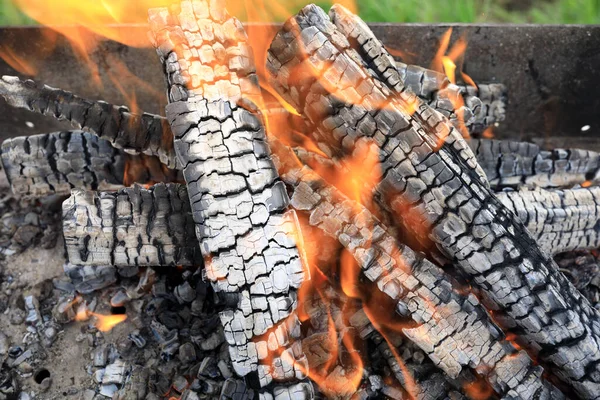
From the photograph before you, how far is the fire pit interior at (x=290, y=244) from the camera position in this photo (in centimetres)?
180

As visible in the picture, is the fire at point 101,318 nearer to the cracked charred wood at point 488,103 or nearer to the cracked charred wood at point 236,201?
the cracked charred wood at point 236,201

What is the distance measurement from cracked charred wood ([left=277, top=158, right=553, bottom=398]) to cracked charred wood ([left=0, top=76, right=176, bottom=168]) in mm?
748

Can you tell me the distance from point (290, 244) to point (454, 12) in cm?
219

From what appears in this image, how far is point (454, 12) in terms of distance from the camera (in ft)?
10.4

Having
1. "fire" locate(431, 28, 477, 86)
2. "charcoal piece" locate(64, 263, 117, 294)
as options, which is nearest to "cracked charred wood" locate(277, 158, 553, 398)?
"charcoal piece" locate(64, 263, 117, 294)

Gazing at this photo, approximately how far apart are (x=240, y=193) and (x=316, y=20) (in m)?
0.72

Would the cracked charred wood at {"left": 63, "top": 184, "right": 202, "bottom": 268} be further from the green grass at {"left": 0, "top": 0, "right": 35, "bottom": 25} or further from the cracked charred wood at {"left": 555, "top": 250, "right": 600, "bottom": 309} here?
the cracked charred wood at {"left": 555, "top": 250, "right": 600, "bottom": 309}

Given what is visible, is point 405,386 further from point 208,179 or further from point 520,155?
point 520,155

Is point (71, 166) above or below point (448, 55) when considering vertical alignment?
below

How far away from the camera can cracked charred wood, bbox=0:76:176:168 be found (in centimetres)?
211

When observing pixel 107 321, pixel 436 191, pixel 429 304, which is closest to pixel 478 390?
pixel 429 304

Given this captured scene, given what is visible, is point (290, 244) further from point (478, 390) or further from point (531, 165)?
point (531, 165)

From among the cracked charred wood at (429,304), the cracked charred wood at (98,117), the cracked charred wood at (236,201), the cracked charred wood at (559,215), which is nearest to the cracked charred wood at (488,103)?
the cracked charred wood at (559,215)

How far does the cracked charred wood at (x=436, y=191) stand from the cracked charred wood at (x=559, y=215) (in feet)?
1.39
